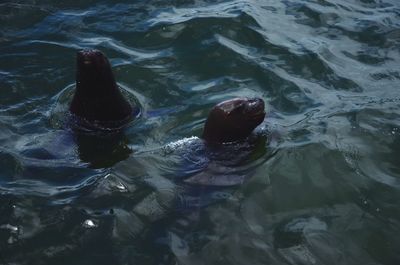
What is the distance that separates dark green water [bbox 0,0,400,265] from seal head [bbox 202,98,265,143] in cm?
20

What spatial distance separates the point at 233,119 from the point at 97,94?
1714 millimetres

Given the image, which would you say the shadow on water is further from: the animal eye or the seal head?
the animal eye

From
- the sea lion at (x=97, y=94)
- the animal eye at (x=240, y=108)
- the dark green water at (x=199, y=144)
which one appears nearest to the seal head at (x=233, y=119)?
the animal eye at (x=240, y=108)

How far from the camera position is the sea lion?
5950 mm

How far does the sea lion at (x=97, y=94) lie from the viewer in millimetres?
5950

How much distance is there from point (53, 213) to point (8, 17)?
558 cm

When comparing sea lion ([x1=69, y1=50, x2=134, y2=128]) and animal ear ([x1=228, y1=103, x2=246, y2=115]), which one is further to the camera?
sea lion ([x1=69, y1=50, x2=134, y2=128])

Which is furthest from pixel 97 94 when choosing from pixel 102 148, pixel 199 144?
pixel 199 144

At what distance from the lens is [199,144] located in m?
5.84

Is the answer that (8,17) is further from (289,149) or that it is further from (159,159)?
(289,149)

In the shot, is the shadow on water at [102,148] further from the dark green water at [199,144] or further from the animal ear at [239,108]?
the animal ear at [239,108]

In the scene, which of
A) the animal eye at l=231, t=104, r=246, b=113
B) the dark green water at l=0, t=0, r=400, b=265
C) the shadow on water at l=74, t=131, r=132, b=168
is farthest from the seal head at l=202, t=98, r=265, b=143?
the shadow on water at l=74, t=131, r=132, b=168

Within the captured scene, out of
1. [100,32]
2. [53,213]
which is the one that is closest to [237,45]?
[100,32]

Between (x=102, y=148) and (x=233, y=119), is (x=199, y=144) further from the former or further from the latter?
(x=102, y=148)
